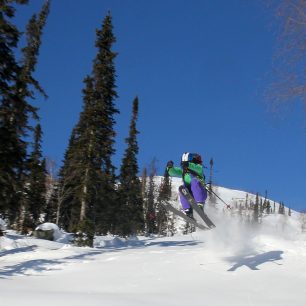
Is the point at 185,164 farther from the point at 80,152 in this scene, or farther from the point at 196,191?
the point at 80,152

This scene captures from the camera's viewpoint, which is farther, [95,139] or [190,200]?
[95,139]

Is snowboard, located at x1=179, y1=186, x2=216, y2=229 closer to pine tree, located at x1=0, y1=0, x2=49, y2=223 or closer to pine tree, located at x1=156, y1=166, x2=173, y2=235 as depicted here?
pine tree, located at x1=156, y1=166, x2=173, y2=235

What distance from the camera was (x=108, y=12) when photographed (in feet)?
95.2

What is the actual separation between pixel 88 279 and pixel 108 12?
22.0m

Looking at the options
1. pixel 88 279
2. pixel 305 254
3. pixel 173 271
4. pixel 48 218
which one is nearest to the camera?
pixel 88 279

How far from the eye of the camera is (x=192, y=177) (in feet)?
41.3

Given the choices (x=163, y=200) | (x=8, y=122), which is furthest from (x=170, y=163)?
(x=8, y=122)

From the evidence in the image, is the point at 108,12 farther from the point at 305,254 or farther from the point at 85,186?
the point at 305,254

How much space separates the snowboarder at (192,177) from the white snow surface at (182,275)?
1786mm

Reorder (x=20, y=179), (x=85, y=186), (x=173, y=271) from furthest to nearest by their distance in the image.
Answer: (x=85, y=186)
(x=20, y=179)
(x=173, y=271)

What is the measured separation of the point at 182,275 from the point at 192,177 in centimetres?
→ 281

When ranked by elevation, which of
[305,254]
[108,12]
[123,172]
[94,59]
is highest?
[108,12]

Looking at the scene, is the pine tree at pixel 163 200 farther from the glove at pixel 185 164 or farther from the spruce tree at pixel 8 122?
the spruce tree at pixel 8 122

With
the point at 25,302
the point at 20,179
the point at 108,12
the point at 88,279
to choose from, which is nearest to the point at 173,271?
Answer: the point at 88,279
